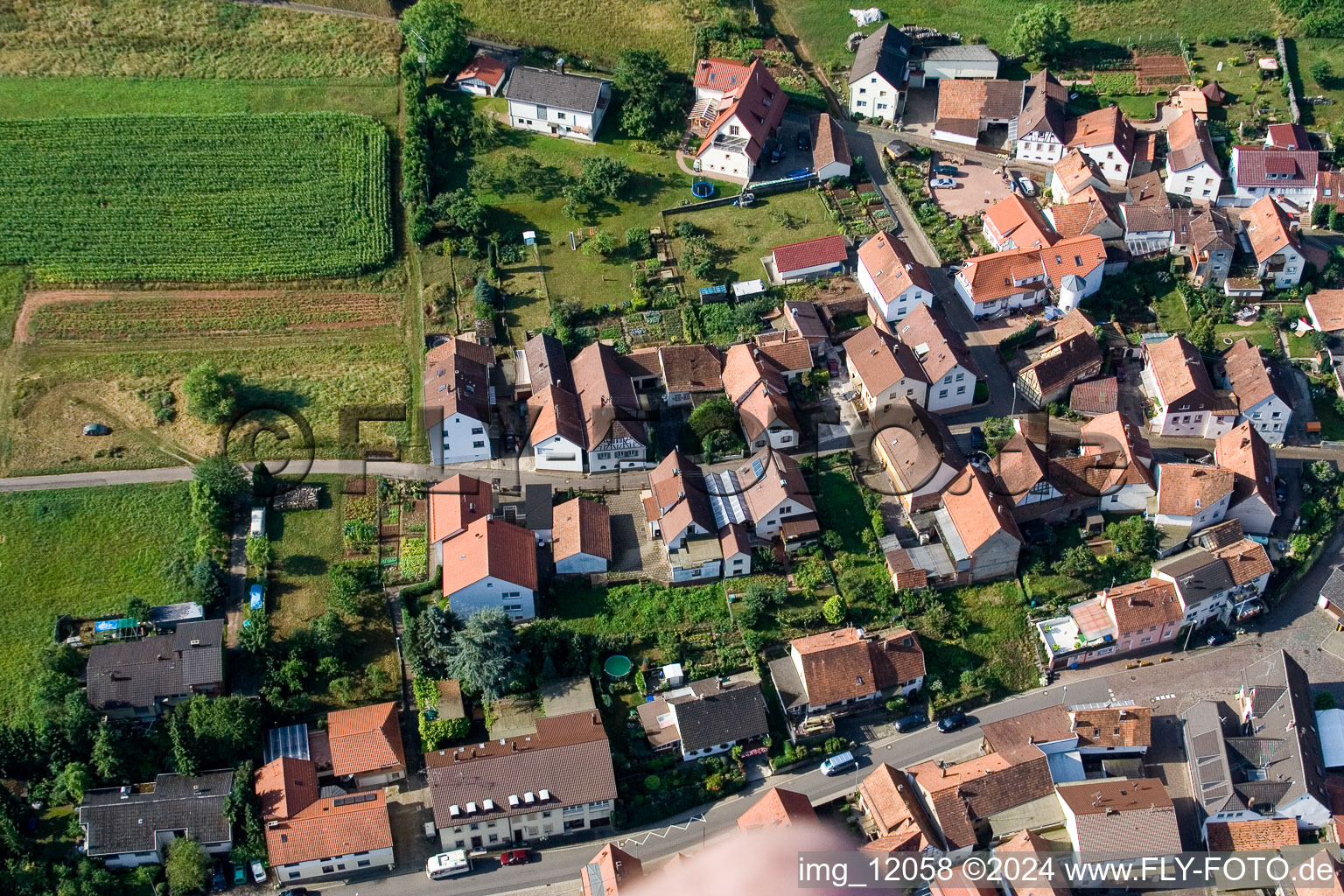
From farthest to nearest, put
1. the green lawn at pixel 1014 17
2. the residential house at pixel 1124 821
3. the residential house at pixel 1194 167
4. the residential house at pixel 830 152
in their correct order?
the green lawn at pixel 1014 17 → the residential house at pixel 830 152 → the residential house at pixel 1194 167 → the residential house at pixel 1124 821

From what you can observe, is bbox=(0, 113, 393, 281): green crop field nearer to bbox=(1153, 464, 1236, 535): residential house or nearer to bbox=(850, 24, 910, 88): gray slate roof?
bbox=(850, 24, 910, 88): gray slate roof

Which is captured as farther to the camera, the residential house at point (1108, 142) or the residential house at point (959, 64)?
the residential house at point (959, 64)

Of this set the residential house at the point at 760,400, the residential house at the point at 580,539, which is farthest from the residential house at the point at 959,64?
the residential house at the point at 580,539

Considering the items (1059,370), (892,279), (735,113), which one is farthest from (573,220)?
(1059,370)

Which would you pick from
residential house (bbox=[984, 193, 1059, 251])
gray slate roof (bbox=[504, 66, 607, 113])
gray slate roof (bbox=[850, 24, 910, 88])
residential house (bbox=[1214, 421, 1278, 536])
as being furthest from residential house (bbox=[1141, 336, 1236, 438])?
gray slate roof (bbox=[504, 66, 607, 113])

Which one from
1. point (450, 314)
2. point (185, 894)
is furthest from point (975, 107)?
point (185, 894)

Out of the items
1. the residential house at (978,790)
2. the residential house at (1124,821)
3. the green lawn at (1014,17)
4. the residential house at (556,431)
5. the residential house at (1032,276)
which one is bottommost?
the residential house at (1124,821)

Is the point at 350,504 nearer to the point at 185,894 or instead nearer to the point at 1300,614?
the point at 185,894

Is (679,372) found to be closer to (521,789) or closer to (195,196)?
(521,789)

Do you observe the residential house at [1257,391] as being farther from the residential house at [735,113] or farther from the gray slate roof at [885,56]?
the residential house at [735,113]
